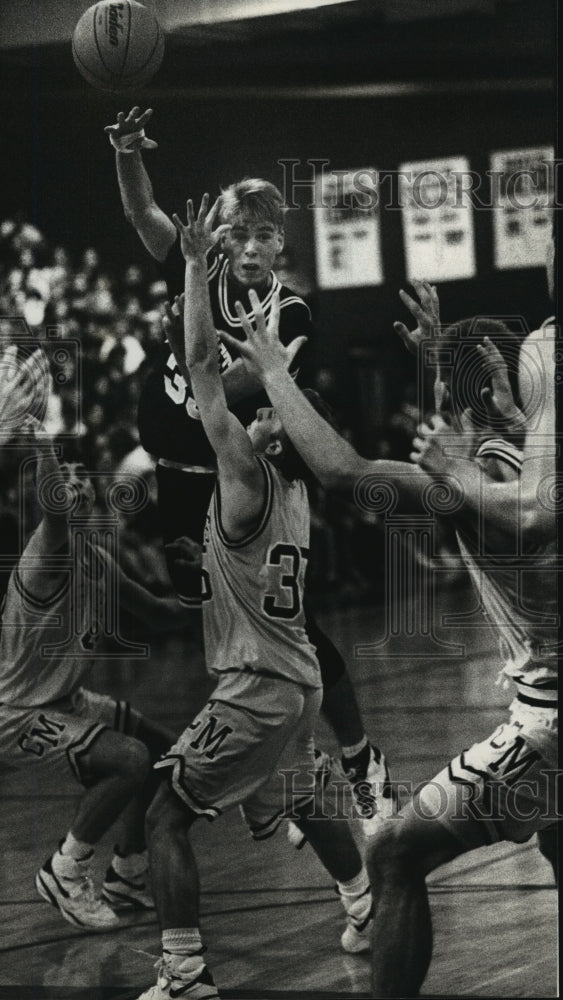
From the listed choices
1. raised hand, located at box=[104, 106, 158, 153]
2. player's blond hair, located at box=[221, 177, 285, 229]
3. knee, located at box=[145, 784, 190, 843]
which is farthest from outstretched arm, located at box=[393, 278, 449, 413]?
knee, located at box=[145, 784, 190, 843]

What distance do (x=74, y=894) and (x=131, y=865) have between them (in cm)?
19

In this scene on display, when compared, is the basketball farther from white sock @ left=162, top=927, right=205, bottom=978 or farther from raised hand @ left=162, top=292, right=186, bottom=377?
white sock @ left=162, top=927, right=205, bottom=978

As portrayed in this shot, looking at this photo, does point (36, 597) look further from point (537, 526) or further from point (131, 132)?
point (537, 526)

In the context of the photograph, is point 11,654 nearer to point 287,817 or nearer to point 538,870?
point 287,817

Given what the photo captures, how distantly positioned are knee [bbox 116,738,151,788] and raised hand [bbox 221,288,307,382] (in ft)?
3.82

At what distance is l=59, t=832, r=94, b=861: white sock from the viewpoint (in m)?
4.34

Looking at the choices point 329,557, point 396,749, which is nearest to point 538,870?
point 396,749

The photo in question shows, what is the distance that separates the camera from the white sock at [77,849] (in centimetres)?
434

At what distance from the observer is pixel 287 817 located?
13.4ft

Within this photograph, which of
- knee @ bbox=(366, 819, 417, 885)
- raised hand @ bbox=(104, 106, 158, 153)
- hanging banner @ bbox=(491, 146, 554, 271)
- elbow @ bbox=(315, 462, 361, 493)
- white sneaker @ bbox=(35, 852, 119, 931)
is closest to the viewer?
knee @ bbox=(366, 819, 417, 885)

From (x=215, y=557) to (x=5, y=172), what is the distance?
133cm

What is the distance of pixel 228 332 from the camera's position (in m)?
4.10

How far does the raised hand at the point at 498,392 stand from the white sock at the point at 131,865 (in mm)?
1649

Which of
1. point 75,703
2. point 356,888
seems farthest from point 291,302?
point 356,888
